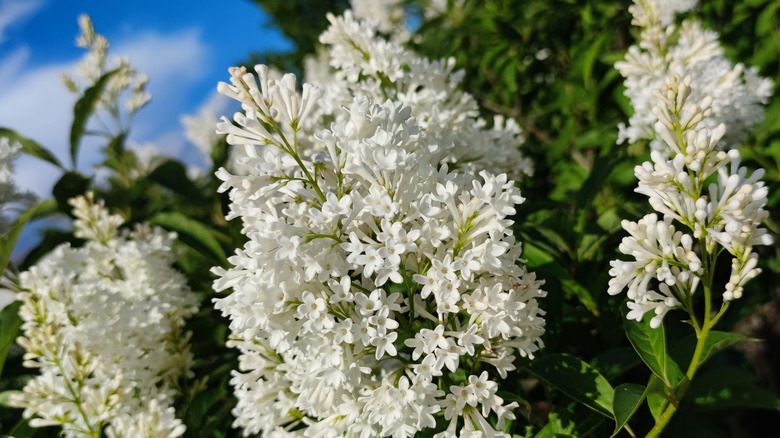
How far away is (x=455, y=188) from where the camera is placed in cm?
125

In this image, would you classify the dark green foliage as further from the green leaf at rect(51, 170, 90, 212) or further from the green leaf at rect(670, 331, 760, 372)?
the green leaf at rect(670, 331, 760, 372)

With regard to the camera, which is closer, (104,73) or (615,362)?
(615,362)

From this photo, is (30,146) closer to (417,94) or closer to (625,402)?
(417,94)

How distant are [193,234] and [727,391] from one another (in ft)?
6.16

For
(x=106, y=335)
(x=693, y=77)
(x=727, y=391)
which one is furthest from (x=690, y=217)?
(x=106, y=335)

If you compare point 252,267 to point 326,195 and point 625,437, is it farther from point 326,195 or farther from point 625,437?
point 625,437

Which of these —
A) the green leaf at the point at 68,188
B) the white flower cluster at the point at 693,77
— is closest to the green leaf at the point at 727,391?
the white flower cluster at the point at 693,77

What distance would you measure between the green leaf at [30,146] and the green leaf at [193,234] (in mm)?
885

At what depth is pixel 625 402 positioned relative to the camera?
131 centimetres

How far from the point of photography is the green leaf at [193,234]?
90.5 inches

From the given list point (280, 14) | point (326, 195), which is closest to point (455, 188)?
point (326, 195)

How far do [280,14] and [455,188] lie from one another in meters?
14.0

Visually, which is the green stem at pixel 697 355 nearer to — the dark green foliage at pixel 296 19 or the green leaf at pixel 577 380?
the green leaf at pixel 577 380

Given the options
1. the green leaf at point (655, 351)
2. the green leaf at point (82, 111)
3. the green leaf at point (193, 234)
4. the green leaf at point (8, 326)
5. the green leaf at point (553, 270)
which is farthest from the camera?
the green leaf at point (82, 111)
